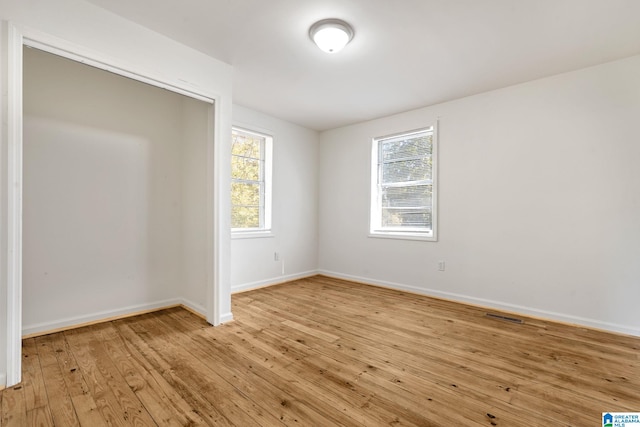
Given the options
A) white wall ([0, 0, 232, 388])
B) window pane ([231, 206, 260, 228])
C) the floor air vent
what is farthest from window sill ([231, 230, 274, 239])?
the floor air vent

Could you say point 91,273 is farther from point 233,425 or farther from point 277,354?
point 233,425

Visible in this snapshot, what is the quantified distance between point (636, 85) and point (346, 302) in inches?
144

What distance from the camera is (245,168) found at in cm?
438

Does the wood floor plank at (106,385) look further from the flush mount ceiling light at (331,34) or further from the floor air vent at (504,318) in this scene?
the floor air vent at (504,318)

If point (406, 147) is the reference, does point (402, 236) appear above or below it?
below

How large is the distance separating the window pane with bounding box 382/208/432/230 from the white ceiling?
5.27ft

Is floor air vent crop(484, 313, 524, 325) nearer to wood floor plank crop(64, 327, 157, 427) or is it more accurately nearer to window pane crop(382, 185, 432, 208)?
window pane crop(382, 185, 432, 208)

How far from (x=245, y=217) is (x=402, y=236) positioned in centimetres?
236

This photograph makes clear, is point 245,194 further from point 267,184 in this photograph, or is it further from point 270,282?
point 270,282

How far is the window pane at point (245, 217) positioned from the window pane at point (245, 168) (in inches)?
18.0

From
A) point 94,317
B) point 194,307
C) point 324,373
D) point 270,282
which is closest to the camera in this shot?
point 324,373

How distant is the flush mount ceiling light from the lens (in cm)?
231

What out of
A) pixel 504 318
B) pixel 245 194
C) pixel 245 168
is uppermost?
pixel 245 168

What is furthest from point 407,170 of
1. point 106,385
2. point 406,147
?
point 106,385
